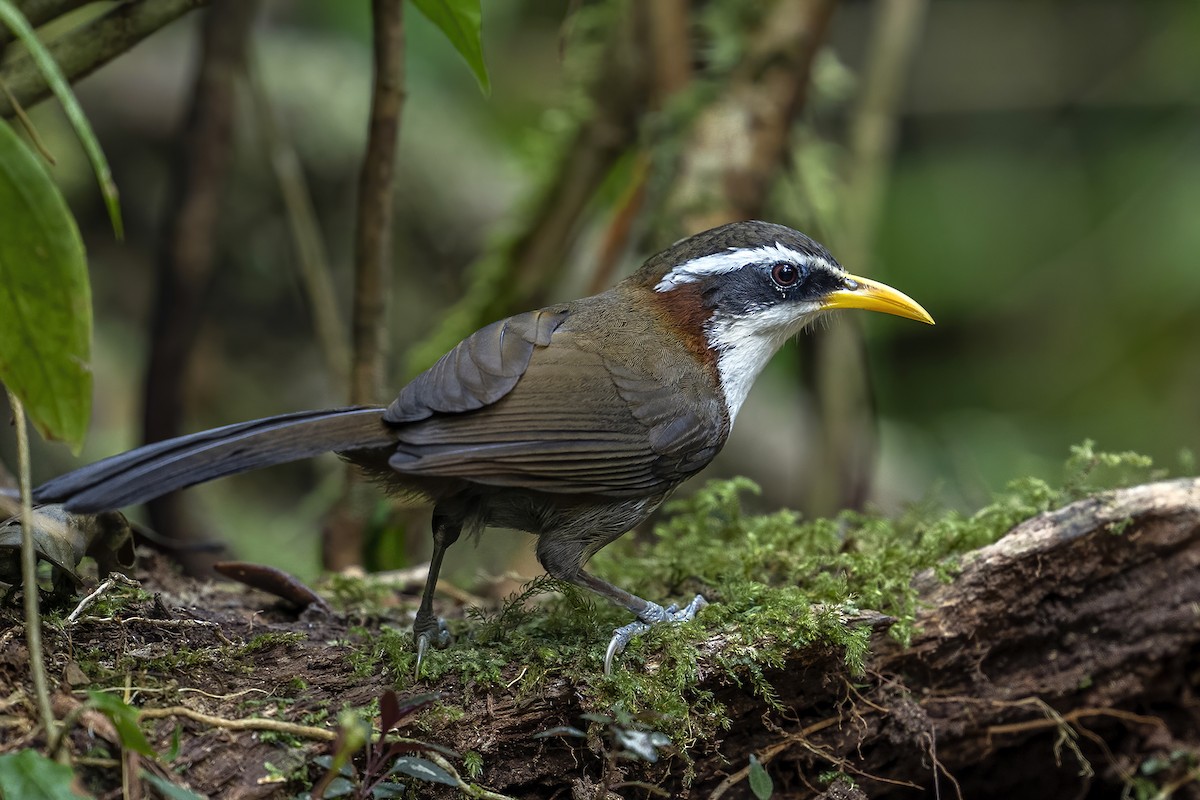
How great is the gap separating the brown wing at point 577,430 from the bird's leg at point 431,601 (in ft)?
1.10

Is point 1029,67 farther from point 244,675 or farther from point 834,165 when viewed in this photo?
point 244,675

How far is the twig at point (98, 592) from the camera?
2.66m

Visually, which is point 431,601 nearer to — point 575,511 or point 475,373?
point 575,511

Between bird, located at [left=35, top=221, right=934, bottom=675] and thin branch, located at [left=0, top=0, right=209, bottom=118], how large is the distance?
1.11m

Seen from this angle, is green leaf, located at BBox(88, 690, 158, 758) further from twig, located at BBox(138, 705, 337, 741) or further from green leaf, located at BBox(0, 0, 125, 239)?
green leaf, located at BBox(0, 0, 125, 239)

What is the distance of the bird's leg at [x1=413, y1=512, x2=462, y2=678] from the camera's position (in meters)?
3.09

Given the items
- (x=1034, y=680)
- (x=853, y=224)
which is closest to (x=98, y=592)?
(x=1034, y=680)

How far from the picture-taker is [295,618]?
336 cm

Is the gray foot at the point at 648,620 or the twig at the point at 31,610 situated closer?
the twig at the point at 31,610

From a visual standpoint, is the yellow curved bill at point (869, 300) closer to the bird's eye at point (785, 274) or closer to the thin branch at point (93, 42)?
the bird's eye at point (785, 274)

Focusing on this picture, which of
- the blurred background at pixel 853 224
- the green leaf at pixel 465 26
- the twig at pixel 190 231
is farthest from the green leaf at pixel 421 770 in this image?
the blurred background at pixel 853 224

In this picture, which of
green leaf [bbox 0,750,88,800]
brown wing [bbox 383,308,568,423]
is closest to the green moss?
brown wing [bbox 383,308,568,423]

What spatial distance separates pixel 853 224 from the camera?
19.6ft

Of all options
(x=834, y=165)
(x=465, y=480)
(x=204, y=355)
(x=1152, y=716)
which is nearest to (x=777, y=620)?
(x=465, y=480)
